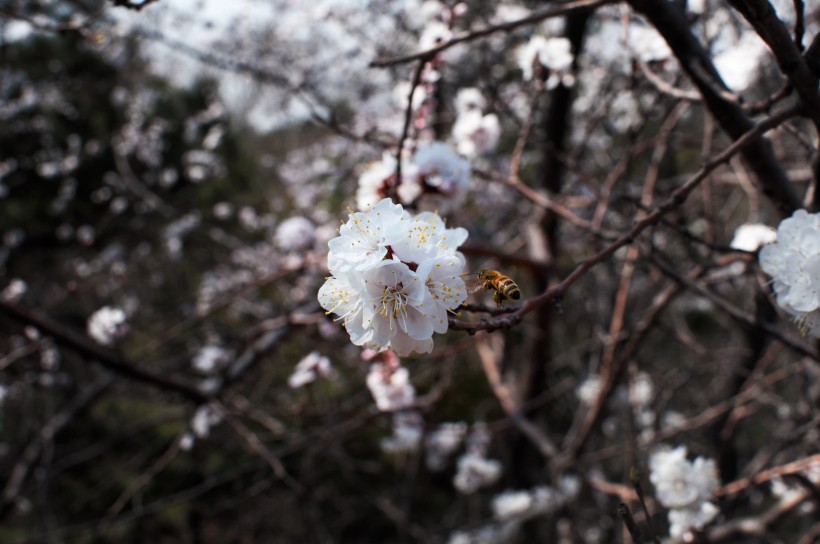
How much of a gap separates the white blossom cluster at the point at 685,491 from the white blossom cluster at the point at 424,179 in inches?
40.5

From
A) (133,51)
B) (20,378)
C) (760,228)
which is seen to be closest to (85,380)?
(20,378)

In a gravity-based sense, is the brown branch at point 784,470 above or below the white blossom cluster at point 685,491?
below

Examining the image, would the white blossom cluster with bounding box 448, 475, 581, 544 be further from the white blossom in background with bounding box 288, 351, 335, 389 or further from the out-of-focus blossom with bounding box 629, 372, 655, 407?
the white blossom in background with bounding box 288, 351, 335, 389

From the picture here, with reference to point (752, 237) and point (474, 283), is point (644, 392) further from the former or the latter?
point (474, 283)

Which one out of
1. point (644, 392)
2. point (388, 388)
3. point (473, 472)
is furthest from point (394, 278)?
A: point (644, 392)

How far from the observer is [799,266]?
3.36 feet

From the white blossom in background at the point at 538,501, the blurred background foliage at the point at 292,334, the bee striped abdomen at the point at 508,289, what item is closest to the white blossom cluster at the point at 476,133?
the blurred background foliage at the point at 292,334

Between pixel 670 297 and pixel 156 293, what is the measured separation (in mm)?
6836

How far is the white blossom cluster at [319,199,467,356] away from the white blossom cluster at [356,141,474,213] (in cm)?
69

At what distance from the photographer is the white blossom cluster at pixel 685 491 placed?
1602 millimetres

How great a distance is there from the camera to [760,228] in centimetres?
174

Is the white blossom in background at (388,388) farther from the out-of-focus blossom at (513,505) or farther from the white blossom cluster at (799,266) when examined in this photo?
the out-of-focus blossom at (513,505)

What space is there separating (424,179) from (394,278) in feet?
2.79

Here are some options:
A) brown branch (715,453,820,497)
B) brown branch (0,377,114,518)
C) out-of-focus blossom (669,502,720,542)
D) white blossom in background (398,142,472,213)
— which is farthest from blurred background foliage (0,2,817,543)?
out-of-focus blossom (669,502,720,542)
